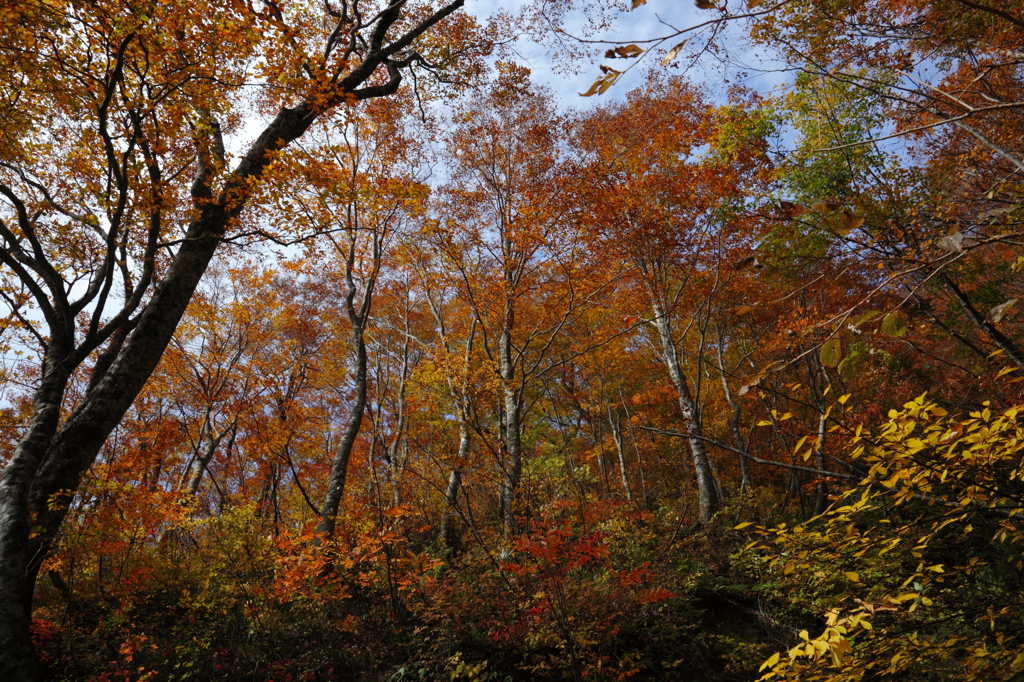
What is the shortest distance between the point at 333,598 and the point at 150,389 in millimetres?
10252

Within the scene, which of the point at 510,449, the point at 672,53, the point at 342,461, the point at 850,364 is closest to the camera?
the point at 672,53

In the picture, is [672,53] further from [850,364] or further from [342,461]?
[342,461]

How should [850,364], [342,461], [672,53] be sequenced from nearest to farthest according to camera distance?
[672,53] → [850,364] → [342,461]

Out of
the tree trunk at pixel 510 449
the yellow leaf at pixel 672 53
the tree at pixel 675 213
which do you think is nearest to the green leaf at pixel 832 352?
the yellow leaf at pixel 672 53

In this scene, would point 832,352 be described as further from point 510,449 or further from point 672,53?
point 510,449

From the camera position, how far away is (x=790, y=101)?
1022 centimetres

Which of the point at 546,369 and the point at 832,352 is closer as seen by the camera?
the point at 832,352

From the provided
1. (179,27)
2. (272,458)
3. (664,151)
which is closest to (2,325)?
(272,458)

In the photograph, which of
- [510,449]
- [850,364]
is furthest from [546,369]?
[850,364]

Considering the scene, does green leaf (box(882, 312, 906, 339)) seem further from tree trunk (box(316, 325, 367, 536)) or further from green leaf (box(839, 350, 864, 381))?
tree trunk (box(316, 325, 367, 536))

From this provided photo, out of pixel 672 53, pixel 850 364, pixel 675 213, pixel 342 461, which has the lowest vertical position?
pixel 850 364

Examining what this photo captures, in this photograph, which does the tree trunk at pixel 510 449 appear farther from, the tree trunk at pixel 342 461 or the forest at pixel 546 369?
the tree trunk at pixel 342 461

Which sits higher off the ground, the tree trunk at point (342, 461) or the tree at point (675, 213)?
the tree at point (675, 213)

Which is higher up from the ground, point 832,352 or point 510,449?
point 510,449
